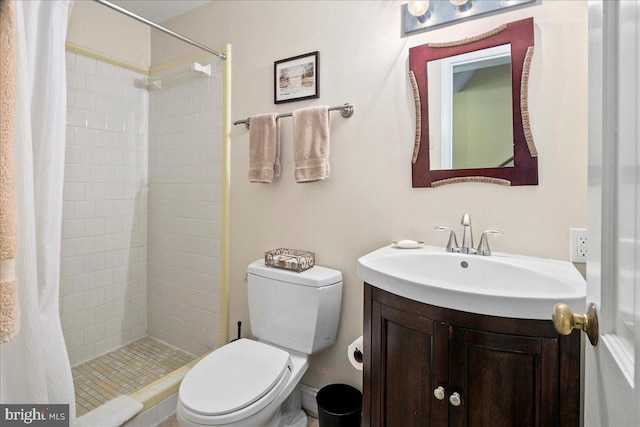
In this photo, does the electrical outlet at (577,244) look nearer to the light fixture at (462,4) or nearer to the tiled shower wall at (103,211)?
the light fixture at (462,4)

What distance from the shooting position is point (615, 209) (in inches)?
17.8

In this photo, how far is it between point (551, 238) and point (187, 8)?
94.3 inches

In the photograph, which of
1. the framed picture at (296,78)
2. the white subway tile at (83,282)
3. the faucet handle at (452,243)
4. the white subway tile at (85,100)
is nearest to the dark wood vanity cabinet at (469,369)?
the faucet handle at (452,243)

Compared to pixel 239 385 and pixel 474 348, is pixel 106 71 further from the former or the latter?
pixel 474 348

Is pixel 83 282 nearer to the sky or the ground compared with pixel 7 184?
nearer to the ground

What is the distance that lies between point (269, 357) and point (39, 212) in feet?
3.35

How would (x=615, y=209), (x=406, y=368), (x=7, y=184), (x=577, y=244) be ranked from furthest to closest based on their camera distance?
(x=577, y=244) < (x=406, y=368) < (x=7, y=184) < (x=615, y=209)

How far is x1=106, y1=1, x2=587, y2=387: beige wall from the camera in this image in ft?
4.00

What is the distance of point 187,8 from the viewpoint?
2219 mm

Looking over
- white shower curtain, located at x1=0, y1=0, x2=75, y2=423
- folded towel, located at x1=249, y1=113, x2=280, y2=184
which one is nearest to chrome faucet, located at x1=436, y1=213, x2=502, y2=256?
folded towel, located at x1=249, y1=113, x2=280, y2=184

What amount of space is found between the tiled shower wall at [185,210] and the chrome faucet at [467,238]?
1.40m

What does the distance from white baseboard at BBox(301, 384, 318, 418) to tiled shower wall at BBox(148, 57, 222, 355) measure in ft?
2.20

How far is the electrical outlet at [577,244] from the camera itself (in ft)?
3.87

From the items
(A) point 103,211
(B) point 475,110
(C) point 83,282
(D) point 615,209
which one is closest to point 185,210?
(A) point 103,211
